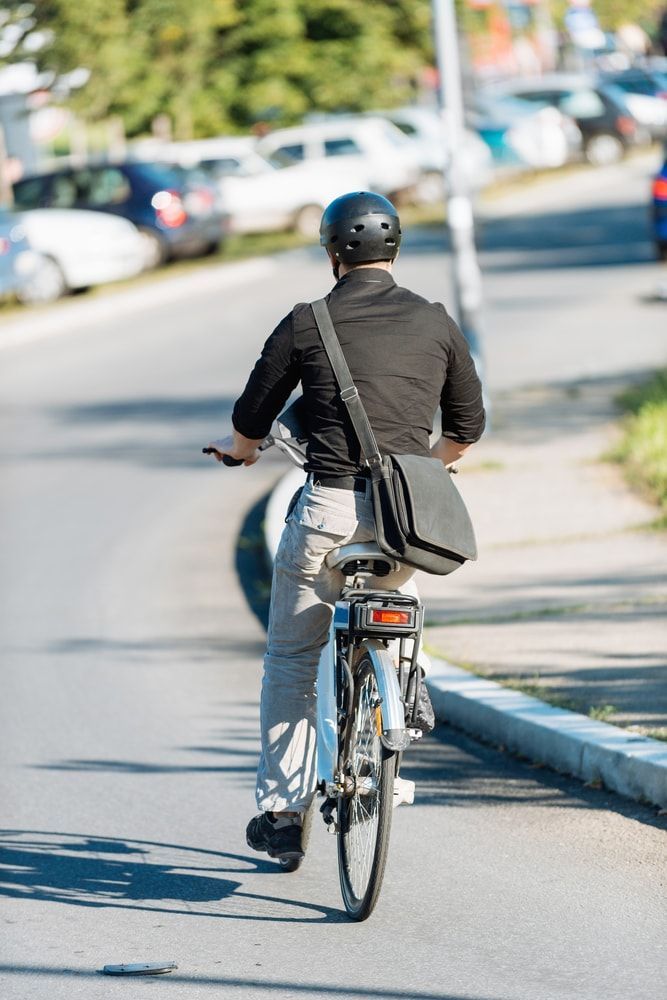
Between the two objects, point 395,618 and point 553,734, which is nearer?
point 395,618

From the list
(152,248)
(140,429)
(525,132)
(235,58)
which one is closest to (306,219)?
(152,248)

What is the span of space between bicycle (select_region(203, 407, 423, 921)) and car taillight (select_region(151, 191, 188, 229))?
73.6 feet

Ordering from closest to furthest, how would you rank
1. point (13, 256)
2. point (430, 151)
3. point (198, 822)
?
point (198, 822) → point (13, 256) → point (430, 151)

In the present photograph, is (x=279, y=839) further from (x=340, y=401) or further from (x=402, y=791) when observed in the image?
(x=340, y=401)

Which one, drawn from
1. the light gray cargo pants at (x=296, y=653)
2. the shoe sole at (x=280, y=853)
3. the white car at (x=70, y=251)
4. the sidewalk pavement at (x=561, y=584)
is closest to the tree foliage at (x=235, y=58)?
the white car at (x=70, y=251)

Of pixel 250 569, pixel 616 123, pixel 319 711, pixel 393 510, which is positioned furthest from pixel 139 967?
pixel 616 123

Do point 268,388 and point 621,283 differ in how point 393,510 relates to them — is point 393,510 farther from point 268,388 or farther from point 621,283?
point 621,283

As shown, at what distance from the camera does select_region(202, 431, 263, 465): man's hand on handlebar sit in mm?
4891

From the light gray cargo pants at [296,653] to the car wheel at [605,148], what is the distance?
3878 centimetres

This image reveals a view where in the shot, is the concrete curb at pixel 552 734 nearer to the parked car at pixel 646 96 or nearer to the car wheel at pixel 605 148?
the car wheel at pixel 605 148

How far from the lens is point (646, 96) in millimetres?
45250

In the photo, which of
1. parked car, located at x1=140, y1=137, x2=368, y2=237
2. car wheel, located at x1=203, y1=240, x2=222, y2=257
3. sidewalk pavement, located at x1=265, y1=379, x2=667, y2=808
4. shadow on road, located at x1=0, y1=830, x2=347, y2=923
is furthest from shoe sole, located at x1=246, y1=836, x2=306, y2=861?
parked car, located at x1=140, y1=137, x2=368, y2=237

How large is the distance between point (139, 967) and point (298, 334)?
67.4 inches

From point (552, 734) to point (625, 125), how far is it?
37843mm
